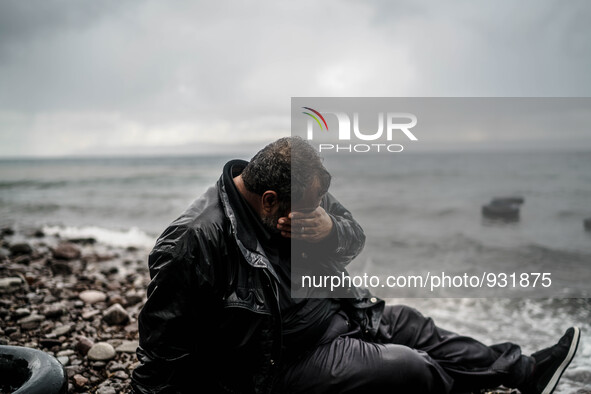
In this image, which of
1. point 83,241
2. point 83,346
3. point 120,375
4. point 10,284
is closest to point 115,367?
point 120,375

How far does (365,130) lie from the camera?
15.1 feet

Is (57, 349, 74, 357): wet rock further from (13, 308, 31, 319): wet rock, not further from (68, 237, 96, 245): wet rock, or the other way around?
(68, 237, 96, 245): wet rock

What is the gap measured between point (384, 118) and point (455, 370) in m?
2.65

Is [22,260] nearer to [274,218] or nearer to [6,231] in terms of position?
[6,231]

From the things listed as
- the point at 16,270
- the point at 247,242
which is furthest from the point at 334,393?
the point at 16,270

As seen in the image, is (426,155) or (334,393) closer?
(334,393)

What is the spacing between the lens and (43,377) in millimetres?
2562

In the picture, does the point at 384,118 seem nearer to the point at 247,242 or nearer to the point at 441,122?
the point at 247,242

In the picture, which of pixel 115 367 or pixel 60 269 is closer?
pixel 115 367

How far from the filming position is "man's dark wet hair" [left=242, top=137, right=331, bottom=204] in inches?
106

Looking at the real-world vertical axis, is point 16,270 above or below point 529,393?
above

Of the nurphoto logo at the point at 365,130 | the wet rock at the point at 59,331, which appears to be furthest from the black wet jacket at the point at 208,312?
the wet rock at the point at 59,331

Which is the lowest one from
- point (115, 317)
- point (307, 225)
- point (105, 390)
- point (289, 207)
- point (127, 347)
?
point (105, 390)

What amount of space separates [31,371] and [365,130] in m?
3.59
